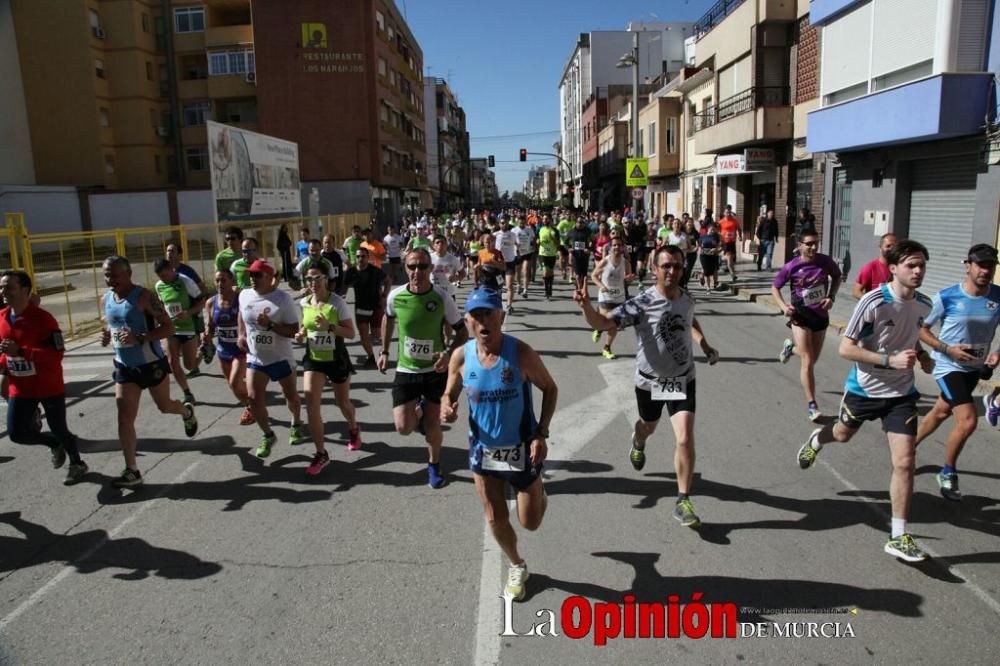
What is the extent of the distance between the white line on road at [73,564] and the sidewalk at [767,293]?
28.6 ft

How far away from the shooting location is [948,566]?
4320 mm

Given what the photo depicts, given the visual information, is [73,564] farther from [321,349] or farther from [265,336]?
[321,349]

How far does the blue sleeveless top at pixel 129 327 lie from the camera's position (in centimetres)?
612

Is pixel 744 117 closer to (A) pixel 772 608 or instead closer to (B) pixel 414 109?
(A) pixel 772 608

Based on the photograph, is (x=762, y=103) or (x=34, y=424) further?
(x=762, y=103)

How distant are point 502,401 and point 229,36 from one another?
1981 inches

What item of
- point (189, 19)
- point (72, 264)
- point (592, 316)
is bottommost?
point (72, 264)

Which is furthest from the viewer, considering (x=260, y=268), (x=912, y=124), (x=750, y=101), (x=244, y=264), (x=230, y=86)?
(x=230, y=86)

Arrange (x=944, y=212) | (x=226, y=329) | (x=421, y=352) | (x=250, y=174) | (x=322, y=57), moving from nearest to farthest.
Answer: (x=421, y=352), (x=226, y=329), (x=944, y=212), (x=250, y=174), (x=322, y=57)

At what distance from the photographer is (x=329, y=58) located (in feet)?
150

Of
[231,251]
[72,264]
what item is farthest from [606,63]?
[231,251]

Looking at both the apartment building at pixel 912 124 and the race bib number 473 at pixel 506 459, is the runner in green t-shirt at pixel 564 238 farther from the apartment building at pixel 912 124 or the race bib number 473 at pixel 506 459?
the race bib number 473 at pixel 506 459

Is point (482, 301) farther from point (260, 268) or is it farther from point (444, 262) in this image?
point (444, 262)

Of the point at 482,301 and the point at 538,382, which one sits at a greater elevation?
the point at 482,301
